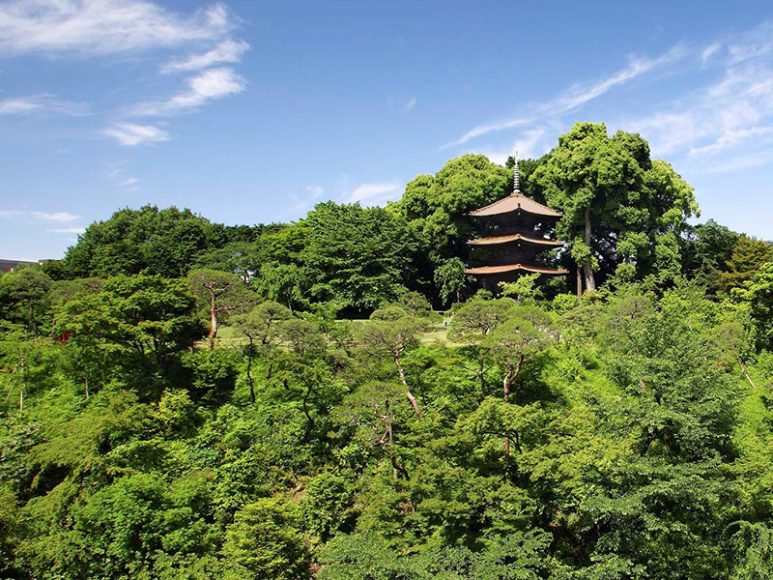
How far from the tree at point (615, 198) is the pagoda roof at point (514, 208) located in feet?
5.50

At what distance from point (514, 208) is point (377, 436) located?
56.0 feet

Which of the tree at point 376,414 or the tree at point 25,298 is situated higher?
the tree at point 25,298

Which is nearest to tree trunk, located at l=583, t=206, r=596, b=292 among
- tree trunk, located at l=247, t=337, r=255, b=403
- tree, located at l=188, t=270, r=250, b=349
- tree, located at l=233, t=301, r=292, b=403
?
tree, located at l=188, t=270, r=250, b=349

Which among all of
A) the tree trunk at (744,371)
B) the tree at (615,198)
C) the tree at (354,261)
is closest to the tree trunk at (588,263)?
the tree at (615,198)

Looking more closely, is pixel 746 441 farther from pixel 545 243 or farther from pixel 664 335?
pixel 545 243

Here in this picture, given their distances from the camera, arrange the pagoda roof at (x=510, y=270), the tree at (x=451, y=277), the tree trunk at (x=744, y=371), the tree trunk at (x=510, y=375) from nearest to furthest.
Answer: the tree trunk at (x=510, y=375)
the tree trunk at (x=744, y=371)
the pagoda roof at (x=510, y=270)
the tree at (x=451, y=277)

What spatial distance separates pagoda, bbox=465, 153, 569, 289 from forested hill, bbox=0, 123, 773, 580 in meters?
3.86

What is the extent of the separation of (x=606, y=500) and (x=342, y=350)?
9.29m

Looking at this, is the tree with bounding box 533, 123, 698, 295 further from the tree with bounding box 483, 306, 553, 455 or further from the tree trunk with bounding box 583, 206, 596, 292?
the tree with bounding box 483, 306, 553, 455

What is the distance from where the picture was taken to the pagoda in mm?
27109

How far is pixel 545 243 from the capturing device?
2756 cm

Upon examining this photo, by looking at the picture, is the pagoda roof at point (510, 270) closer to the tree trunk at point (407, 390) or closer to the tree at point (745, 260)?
the tree at point (745, 260)

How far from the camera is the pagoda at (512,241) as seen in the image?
88.9 feet

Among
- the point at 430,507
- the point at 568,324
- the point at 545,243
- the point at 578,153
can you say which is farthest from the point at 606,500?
the point at 578,153
